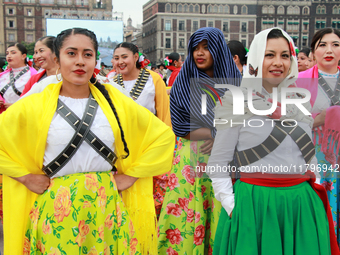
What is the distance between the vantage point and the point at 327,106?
3.57 m

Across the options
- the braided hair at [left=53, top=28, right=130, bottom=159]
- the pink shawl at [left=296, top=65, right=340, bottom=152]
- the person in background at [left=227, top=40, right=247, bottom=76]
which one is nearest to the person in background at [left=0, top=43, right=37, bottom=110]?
the person in background at [left=227, top=40, right=247, bottom=76]

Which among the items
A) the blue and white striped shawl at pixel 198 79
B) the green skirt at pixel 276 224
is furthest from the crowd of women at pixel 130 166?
the blue and white striped shawl at pixel 198 79

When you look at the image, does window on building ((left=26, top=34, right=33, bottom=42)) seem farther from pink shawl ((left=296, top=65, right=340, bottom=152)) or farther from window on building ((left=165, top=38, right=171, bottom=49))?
pink shawl ((left=296, top=65, right=340, bottom=152))

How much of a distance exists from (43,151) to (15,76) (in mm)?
4204

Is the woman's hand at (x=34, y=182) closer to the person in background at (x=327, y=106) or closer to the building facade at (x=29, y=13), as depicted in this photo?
the person in background at (x=327, y=106)

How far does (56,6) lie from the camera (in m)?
76.2

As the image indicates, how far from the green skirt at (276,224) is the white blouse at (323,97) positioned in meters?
1.61

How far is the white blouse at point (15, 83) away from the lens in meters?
5.70

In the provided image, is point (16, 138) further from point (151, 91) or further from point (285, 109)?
point (151, 91)

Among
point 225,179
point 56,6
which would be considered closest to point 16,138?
point 225,179

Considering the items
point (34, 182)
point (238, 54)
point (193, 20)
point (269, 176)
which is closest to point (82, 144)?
point (34, 182)

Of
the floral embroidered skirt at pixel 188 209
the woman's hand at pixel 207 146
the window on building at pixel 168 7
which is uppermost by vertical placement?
the window on building at pixel 168 7

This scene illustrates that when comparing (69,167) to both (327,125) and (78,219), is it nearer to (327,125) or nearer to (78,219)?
(78,219)

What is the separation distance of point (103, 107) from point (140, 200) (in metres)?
0.68
